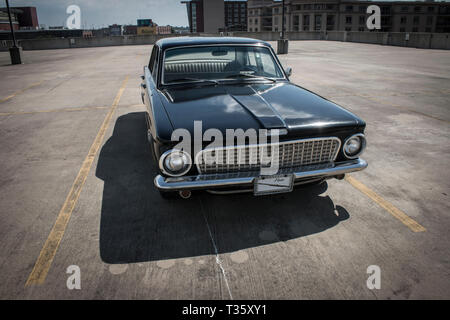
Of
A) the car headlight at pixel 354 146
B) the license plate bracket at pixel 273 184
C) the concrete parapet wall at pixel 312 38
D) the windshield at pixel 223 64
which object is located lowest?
the license plate bracket at pixel 273 184

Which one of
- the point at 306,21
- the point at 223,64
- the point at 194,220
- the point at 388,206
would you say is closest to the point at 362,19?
the point at 306,21

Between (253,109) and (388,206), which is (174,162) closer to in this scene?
(253,109)

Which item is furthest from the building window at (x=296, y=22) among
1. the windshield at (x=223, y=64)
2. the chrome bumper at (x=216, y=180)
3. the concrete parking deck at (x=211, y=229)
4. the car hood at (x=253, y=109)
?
the chrome bumper at (x=216, y=180)

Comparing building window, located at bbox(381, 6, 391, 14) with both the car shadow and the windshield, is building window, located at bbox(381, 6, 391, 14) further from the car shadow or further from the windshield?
the car shadow

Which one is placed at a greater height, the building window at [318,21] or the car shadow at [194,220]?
the building window at [318,21]

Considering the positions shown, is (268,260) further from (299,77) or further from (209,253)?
(299,77)

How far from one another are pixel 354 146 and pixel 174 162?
1.80 metres

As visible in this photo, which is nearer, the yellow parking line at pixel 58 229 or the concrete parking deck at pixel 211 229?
the concrete parking deck at pixel 211 229

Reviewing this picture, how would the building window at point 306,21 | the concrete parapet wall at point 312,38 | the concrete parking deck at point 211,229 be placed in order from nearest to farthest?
the concrete parking deck at point 211,229 → the concrete parapet wall at point 312,38 → the building window at point 306,21

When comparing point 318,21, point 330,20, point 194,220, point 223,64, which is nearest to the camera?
point 194,220

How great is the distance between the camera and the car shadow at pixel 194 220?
272 cm

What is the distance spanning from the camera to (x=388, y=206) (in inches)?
132

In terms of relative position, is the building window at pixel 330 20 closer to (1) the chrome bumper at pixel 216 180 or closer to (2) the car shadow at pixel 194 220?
(2) the car shadow at pixel 194 220
